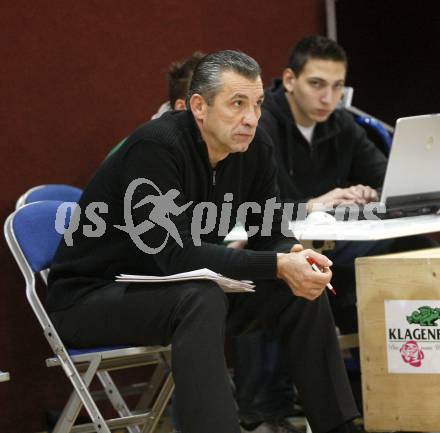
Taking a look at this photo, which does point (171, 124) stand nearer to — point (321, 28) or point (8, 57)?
point (8, 57)

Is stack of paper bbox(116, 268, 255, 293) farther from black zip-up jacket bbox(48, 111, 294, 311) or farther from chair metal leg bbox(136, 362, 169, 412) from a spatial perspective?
chair metal leg bbox(136, 362, 169, 412)

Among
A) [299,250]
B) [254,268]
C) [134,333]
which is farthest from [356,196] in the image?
[134,333]

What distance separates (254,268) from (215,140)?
19.5 inches

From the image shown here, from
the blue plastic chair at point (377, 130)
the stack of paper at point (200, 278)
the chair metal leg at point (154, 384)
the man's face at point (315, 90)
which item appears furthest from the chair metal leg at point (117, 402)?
the blue plastic chair at point (377, 130)

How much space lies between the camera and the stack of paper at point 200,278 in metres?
2.64

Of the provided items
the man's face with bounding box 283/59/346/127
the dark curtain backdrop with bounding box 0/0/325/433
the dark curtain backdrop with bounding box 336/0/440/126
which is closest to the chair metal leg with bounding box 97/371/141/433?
the dark curtain backdrop with bounding box 0/0/325/433

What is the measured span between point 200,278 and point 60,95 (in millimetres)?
1703

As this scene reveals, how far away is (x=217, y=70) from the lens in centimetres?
299

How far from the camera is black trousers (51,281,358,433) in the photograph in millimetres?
2521

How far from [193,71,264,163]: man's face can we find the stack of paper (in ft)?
1.61

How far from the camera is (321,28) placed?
5.09 meters

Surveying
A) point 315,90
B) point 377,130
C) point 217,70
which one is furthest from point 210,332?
point 377,130

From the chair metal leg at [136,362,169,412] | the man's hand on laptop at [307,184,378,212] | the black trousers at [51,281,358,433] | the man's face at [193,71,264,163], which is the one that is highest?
the man's face at [193,71,264,163]

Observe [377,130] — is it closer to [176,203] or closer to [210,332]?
[176,203]
